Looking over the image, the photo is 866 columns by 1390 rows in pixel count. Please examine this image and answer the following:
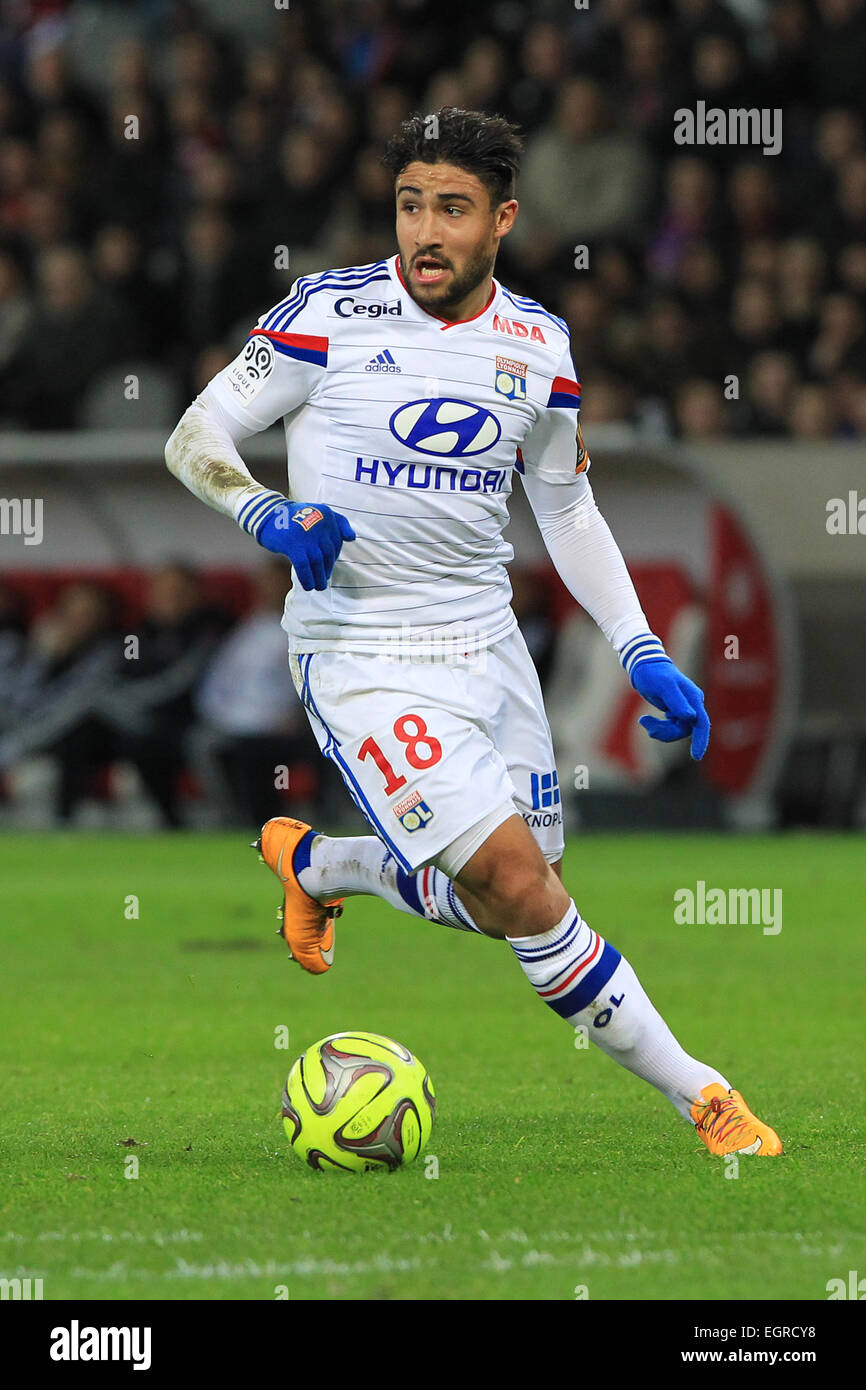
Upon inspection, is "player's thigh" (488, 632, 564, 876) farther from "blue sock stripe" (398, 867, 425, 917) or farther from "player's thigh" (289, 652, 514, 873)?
"blue sock stripe" (398, 867, 425, 917)

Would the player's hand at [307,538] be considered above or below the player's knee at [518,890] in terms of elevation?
above

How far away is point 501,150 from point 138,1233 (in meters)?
2.85

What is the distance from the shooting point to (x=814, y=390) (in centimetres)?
1419

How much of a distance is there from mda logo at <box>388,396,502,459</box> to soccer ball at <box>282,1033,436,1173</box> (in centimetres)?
157

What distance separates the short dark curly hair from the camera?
5.14m

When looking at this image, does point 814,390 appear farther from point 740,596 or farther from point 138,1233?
point 138,1233

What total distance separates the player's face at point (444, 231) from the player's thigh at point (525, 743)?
3.11 ft

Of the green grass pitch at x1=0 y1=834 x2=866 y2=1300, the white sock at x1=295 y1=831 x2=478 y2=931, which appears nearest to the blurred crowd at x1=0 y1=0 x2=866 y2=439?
the green grass pitch at x1=0 y1=834 x2=866 y2=1300

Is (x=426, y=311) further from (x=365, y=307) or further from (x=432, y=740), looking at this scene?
(x=432, y=740)

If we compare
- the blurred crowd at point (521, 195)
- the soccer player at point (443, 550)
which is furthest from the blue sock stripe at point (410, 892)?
the blurred crowd at point (521, 195)

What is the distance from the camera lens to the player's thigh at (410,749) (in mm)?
4914

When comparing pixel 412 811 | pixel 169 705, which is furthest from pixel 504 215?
pixel 169 705

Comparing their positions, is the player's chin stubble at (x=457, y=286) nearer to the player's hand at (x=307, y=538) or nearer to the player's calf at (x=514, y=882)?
the player's hand at (x=307, y=538)
